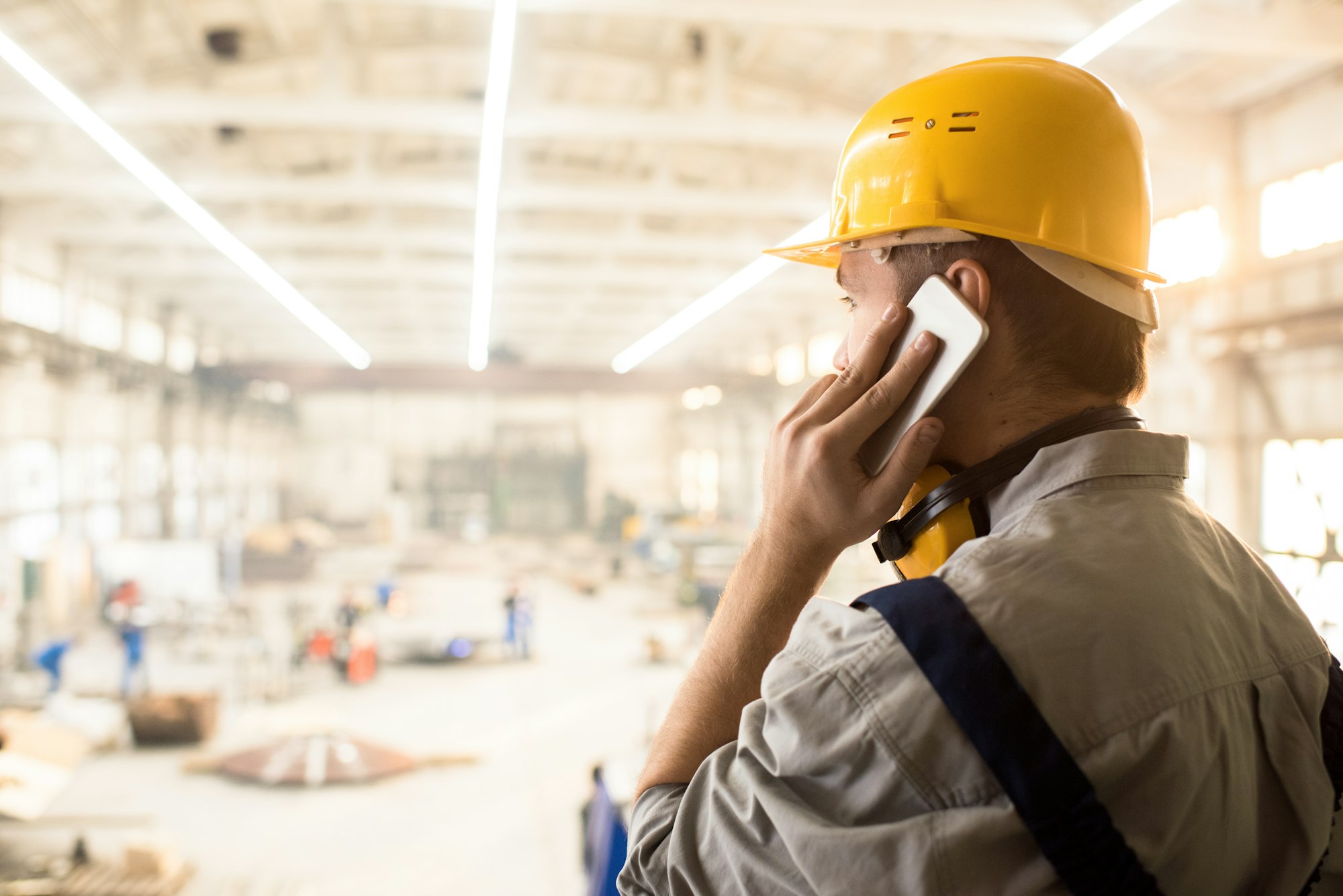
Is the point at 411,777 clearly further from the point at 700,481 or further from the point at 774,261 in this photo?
the point at 700,481

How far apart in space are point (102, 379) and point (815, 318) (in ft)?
48.8

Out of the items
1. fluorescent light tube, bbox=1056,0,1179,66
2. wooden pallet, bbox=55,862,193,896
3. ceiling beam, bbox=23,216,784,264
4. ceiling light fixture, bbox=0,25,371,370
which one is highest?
ceiling beam, bbox=23,216,784,264

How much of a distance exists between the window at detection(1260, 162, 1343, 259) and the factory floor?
309 inches

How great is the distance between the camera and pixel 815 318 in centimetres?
2102

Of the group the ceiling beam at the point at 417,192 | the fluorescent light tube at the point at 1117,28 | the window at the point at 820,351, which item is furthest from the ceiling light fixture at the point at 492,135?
the window at the point at 820,351

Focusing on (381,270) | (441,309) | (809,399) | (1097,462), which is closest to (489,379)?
(441,309)

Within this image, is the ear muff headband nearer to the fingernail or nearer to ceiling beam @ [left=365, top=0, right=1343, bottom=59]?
the fingernail

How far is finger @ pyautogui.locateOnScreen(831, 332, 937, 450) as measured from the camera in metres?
1.13

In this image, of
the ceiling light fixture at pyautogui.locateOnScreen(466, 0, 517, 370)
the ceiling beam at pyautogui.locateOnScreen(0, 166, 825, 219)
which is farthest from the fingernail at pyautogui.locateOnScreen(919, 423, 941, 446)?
the ceiling beam at pyautogui.locateOnScreen(0, 166, 825, 219)

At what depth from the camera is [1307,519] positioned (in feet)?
28.7

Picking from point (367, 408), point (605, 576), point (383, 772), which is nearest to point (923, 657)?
point (383, 772)

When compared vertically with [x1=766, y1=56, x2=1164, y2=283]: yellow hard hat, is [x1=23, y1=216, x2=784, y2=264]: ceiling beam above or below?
above

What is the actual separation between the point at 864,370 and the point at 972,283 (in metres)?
0.18

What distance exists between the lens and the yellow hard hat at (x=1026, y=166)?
3.96 ft
